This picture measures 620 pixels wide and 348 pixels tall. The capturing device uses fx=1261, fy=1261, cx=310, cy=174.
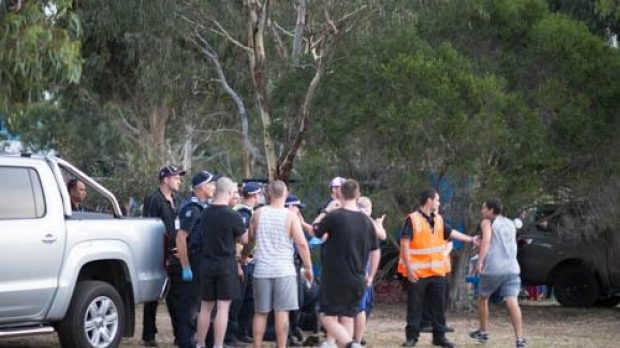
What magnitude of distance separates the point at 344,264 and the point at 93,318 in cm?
240

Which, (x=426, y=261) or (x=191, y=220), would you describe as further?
(x=426, y=261)

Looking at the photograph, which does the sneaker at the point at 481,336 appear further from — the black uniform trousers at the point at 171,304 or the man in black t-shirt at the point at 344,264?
the black uniform trousers at the point at 171,304

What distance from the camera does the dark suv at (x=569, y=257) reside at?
63.0 feet

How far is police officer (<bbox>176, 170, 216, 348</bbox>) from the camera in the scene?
1205 cm

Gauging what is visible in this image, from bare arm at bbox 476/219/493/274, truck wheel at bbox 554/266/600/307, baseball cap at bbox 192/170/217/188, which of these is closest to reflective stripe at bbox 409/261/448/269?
bare arm at bbox 476/219/493/274

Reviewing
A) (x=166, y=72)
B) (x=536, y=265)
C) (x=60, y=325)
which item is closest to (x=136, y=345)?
(x=60, y=325)

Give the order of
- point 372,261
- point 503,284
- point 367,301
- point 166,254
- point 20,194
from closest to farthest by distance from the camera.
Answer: point 20,194 < point 372,261 < point 166,254 < point 367,301 < point 503,284

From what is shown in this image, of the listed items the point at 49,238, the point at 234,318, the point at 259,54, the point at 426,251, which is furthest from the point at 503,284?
the point at 259,54

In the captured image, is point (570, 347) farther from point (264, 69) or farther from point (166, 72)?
point (166, 72)

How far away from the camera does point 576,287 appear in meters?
20.4

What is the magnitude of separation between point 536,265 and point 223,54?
9591 millimetres

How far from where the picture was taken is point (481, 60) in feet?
61.7

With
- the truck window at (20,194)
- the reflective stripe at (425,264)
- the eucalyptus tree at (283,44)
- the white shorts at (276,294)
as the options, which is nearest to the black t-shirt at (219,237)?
the white shorts at (276,294)

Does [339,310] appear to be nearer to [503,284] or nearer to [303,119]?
[503,284]
